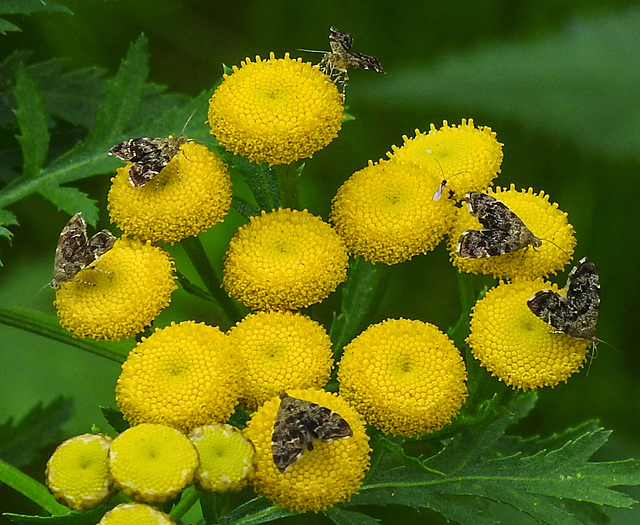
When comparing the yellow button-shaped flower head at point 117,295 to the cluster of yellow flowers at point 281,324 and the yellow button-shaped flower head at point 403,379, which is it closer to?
the cluster of yellow flowers at point 281,324

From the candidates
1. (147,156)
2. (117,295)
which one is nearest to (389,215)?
(147,156)

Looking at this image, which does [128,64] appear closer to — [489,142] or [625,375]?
[489,142]

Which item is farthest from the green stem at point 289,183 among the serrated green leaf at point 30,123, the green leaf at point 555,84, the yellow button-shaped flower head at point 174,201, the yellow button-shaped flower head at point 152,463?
the green leaf at point 555,84

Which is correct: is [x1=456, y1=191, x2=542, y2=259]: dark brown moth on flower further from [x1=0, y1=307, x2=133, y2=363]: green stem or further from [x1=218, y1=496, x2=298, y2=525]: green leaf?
[x1=0, y1=307, x2=133, y2=363]: green stem

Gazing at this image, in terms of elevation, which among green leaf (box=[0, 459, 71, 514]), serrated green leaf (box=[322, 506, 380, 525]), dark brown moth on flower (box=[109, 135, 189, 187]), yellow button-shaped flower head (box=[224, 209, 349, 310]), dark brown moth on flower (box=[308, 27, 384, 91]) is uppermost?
dark brown moth on flower (box=[308, 27, 384, 91])

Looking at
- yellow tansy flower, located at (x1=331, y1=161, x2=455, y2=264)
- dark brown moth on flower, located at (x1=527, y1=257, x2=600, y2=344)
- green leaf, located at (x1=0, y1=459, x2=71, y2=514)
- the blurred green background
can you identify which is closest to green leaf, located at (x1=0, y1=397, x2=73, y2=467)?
the blurred green background

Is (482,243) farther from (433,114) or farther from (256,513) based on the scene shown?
(433,114)
